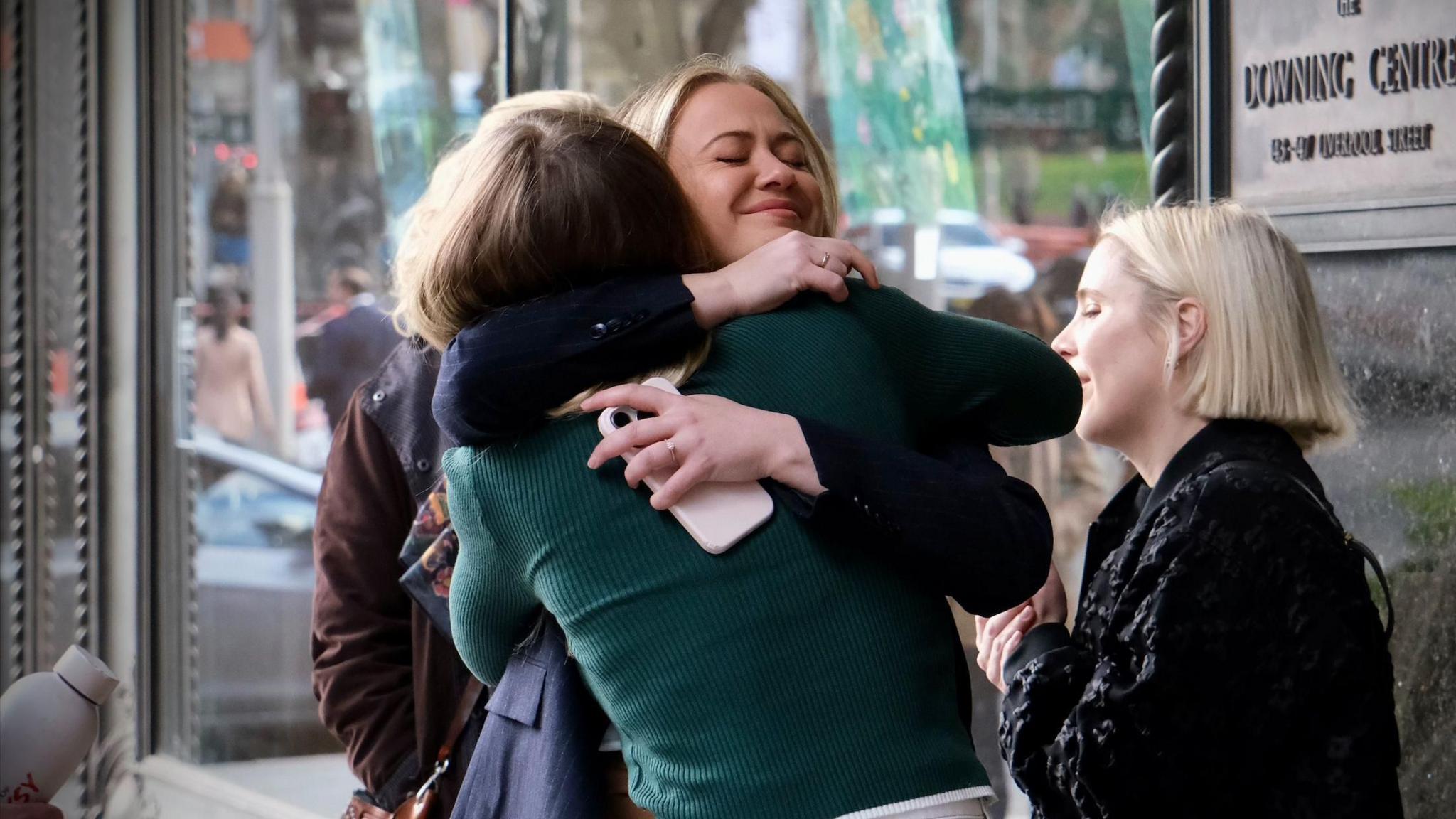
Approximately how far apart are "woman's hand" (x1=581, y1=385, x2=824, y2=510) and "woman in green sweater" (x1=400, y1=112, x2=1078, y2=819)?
0.04 meters

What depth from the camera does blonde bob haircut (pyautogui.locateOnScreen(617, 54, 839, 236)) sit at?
1802mm

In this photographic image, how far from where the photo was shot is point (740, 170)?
1745mm

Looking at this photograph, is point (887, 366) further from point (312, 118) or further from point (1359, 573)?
point (312, 118)

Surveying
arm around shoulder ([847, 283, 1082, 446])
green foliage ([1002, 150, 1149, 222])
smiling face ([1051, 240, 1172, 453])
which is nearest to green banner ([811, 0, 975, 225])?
green foliage ([1002, 150, 1149, 222])

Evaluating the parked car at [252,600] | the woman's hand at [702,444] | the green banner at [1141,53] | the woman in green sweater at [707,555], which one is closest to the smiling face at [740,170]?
the woman in green sweater at [707,555]

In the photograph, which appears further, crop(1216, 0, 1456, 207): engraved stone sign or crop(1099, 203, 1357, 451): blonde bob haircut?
crop(1216, 0, 1456, 207): engraved stone sign

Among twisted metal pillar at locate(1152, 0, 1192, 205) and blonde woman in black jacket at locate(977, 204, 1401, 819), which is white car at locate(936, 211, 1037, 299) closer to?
twisted metal pillar at locate(1152, 0, 1192, 205)

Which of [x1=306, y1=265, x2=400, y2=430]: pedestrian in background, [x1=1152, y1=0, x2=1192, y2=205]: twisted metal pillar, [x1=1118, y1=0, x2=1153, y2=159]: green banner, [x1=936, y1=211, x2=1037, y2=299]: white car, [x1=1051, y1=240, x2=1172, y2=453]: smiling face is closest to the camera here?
[x1=1051, y1=240, x2=1172, y2=453]: smiling face

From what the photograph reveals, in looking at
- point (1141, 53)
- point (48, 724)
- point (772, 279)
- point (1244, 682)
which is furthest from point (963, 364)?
point (1141, 53)

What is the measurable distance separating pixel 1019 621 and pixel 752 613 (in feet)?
2.65

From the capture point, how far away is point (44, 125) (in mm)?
5562

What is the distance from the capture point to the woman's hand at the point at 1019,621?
2.09 meters

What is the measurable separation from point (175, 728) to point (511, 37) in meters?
2.72

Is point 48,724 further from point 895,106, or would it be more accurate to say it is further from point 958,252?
point 895,106
